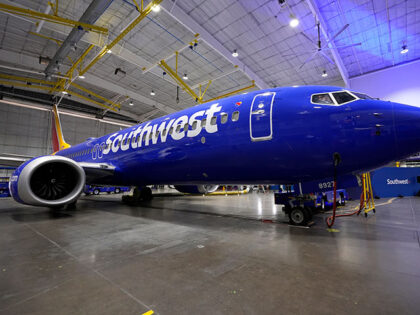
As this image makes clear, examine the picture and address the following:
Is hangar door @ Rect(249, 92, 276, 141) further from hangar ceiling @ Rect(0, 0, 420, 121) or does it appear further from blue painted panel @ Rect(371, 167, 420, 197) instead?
blue painted panel @ Rect(371, 167, 420, 197)

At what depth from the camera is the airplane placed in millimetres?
3320

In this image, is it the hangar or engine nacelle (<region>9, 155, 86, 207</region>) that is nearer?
the hangar

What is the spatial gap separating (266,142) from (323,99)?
1282 mm

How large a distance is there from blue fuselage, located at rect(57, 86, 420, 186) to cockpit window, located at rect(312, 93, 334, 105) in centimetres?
11

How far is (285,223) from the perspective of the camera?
468cm

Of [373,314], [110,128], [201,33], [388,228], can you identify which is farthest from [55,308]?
[110,128]

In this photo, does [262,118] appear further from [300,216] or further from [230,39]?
[230,39]

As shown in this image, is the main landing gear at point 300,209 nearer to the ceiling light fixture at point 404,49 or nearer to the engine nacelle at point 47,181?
the engine nacelle at point 47,181

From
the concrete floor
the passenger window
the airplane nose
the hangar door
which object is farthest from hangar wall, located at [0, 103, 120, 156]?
the airplane nose

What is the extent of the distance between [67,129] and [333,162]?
93.5ft

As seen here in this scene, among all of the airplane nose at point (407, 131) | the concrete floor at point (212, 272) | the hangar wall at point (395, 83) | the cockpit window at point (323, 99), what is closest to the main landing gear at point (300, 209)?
the concrete floor at point (212, 272)

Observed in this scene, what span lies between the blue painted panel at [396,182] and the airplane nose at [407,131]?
35.5 ft

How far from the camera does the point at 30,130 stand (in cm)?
2227

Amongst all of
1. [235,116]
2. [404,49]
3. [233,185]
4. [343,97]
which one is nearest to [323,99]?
[343,97]
